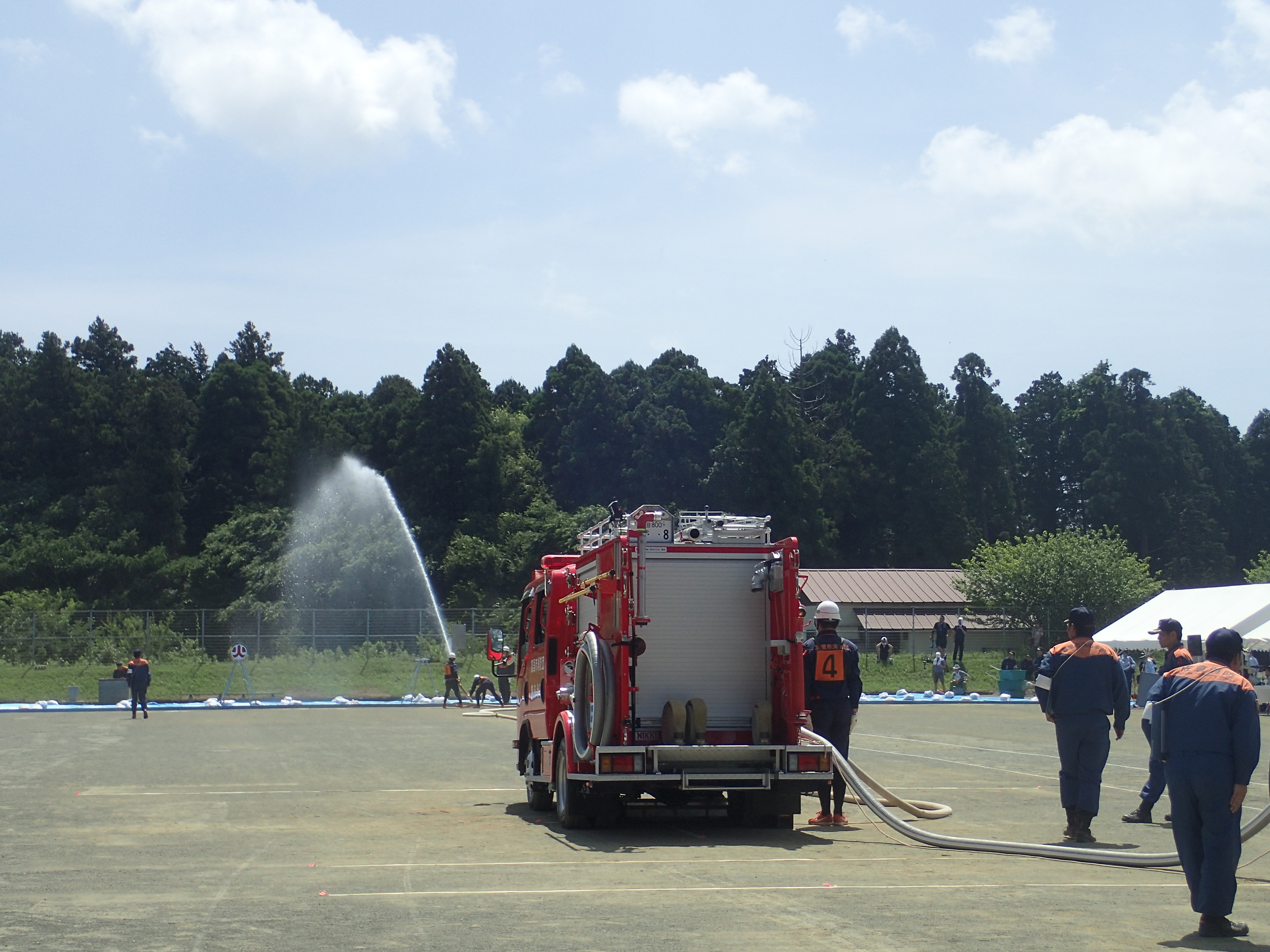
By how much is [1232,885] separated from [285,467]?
7919 cm

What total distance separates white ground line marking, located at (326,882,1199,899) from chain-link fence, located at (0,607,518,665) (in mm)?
39780

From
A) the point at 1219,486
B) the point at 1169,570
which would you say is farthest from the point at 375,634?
the point at 1219,486

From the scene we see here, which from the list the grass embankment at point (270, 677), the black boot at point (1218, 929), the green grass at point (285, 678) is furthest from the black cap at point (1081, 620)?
the grass embankment at point (270, 677)

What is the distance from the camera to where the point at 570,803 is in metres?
12.6

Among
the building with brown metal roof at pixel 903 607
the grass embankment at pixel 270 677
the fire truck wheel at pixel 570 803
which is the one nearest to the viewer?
the fire truck wheel at pixel 570 803

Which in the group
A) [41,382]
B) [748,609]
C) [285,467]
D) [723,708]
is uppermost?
[41,382]

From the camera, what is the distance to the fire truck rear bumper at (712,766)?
1192 centimetres

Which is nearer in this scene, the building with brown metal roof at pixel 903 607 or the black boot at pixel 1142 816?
the black boot at pixel 1142 816

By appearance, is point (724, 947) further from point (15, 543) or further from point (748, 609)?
point (15, 543)

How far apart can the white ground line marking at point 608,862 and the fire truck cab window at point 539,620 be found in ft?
14.2

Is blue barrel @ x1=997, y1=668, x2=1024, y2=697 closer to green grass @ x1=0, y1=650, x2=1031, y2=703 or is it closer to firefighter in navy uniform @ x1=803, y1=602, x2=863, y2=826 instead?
green grass @ x1=0, y1=650, x2=1031, y2=703

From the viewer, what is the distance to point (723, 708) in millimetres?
12734

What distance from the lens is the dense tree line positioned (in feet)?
253

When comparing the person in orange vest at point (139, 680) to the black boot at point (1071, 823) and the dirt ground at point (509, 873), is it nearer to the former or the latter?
the dirt ground at point (509, 873)
